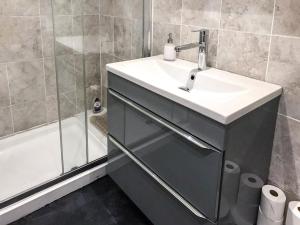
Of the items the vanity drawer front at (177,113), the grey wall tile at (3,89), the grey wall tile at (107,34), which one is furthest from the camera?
the grey wall tile at (107,34)

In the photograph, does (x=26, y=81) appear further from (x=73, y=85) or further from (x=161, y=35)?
(x=161, y=35)

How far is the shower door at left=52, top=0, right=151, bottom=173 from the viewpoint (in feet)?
5.31

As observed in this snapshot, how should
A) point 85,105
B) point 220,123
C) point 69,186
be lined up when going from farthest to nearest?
point 85,105
point 69,186
point 220,123

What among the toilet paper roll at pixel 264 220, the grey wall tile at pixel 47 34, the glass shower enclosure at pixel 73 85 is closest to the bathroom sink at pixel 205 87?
the glass shower enclosure at pixel 73 85

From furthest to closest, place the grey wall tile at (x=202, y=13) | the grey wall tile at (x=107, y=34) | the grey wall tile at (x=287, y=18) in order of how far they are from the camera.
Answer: the grey wall tile at (x=107, y=34) → the grey wall tile at (x=202, y=13) → the grey wall tile at (x=287, y=18)

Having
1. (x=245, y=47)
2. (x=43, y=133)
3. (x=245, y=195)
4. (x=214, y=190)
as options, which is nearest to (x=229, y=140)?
(x=214, y=190)

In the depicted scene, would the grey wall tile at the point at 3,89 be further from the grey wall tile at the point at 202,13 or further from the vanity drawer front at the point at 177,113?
the grey wall tile at the point at 202,13

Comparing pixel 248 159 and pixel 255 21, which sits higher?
pixel 255 21

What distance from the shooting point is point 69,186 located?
1.69 metres

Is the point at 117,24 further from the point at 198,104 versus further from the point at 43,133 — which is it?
the point at 198,104

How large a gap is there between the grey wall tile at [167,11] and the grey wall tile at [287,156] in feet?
2.64

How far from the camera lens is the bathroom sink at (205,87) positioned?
988 millimetres

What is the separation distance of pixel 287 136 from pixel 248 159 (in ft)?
0.77

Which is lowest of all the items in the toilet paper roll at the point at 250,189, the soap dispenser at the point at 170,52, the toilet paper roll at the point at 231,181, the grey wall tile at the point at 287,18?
the toilet paper roll at the point at 250,189
